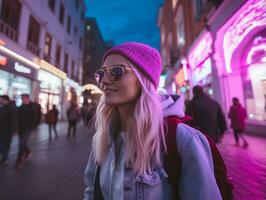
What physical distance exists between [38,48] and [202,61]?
1208 cm

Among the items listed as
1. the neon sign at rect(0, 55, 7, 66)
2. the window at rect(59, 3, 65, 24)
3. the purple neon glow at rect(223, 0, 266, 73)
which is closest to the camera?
the purple neon glow at rect(223, 0, 266, 73)

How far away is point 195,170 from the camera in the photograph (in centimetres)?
110

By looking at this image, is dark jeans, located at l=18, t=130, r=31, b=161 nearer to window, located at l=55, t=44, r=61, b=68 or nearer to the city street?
the city street

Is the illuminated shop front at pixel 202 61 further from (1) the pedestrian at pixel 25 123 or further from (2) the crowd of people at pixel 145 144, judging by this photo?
(2) the crowd of people at pixel 145 144

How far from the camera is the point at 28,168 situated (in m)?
5.35

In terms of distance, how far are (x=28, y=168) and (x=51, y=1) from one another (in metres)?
17.1

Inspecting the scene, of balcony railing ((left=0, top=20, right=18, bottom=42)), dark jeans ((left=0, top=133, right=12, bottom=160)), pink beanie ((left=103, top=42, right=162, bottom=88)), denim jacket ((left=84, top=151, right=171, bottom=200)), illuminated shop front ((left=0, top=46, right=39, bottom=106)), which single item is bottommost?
dark jeans ((left=0, top=133, right=12, bottom=160))

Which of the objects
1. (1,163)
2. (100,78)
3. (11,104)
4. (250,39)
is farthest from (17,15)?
(100,78)

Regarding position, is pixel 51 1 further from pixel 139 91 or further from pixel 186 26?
pixel 139 91

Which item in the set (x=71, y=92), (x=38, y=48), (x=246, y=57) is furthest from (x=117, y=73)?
(x=71, y=92)

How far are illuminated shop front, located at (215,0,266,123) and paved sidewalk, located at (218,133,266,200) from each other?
303cm

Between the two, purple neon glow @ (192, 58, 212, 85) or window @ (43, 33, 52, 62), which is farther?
window @ (43, 33, 52, 62)

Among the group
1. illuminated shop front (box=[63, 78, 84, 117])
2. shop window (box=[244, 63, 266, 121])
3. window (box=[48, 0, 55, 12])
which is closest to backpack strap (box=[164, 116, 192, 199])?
shop window (box=[244, 63, 266, 121])

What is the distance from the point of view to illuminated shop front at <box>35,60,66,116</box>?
16.8 meters
